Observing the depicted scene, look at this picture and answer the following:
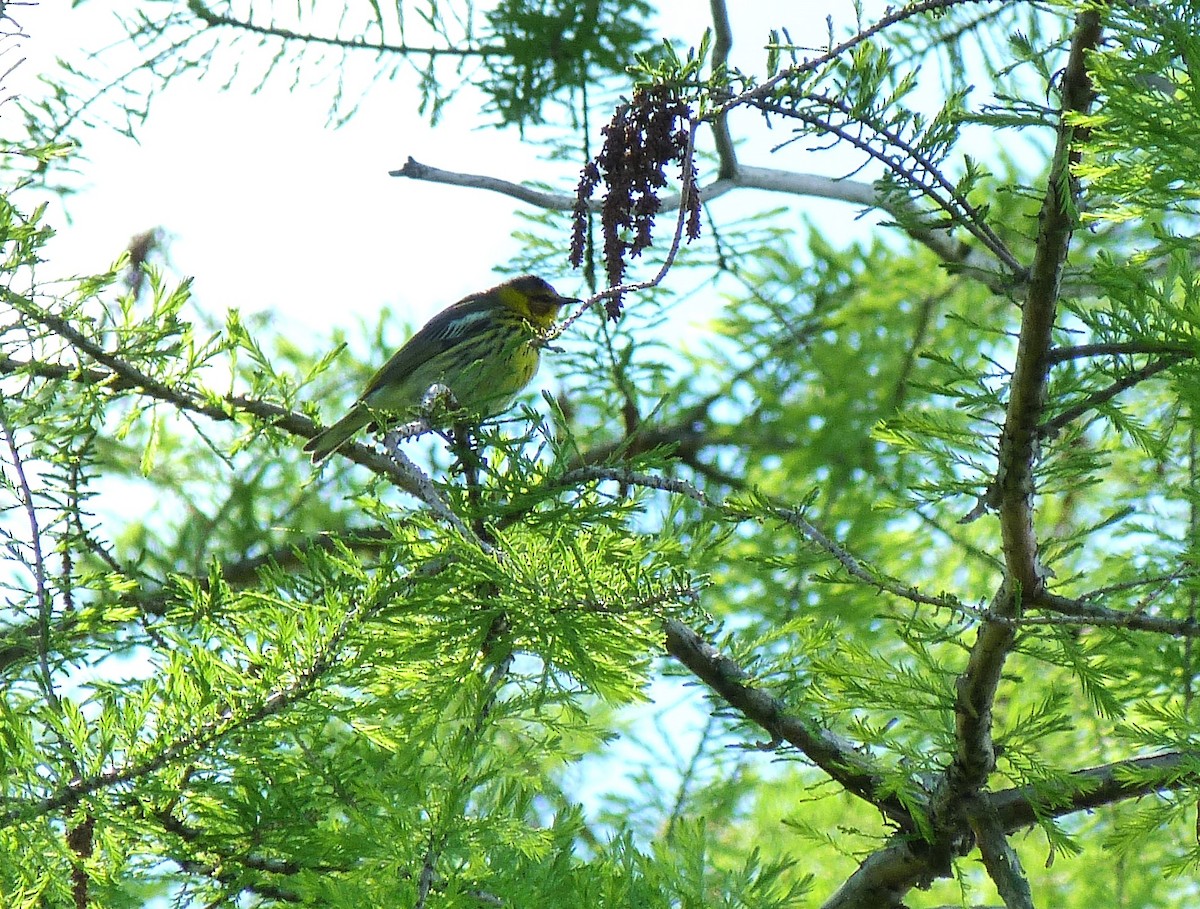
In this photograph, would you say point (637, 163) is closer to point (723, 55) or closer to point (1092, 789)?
point (1092, 789)

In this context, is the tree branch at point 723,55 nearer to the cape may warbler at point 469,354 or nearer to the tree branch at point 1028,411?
the cape may warbler at point 469,354

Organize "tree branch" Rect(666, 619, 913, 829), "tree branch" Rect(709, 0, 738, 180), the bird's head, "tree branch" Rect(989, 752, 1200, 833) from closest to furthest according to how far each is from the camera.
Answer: "tree branch" Rect(989, 752, 1200, 833) < "tree branch" Rect(666, 619, 913, 829) < "tree branch" Rect(709, 0, 738, 180) < the bird's head

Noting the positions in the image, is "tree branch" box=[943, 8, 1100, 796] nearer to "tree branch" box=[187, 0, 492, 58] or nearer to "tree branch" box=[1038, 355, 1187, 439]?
"tree branch" box=[1038, 355, 1187, 439]

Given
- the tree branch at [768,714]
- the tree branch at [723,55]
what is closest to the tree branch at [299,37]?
the tree branch at [723,55]

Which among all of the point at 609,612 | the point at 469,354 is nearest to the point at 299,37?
the point at 469,354

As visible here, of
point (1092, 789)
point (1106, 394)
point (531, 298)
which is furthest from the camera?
point (531, 298)

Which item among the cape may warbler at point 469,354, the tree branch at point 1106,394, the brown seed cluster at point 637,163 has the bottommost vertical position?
the tree branch at point 1106,394

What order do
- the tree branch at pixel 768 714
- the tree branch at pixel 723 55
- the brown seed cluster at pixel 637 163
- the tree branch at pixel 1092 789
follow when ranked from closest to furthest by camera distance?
1. the brown seed cluster at pixel 637 163
2. the tree branch at pixel 1092 789
3. the tree branch at pixel 768 714
4. the tree branch at pixel 723 55

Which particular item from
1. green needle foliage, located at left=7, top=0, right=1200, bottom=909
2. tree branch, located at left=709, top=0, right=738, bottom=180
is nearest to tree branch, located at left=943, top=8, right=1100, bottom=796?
green needle foliage, located at left=7, top=0, right=1200, bottom=909

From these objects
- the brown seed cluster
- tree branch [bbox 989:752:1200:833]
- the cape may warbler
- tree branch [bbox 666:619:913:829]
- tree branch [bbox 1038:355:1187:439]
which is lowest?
tree branch [bbox 989:752:1200:833]

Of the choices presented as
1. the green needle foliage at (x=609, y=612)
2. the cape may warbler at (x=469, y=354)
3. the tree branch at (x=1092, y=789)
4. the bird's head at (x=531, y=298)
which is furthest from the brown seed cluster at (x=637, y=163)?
the bird's head at (x=531, y=298)

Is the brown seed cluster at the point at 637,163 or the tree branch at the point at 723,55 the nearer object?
the brown seed cluster at the point at 637,163

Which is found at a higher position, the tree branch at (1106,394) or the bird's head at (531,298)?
the bird's head at (531,298)

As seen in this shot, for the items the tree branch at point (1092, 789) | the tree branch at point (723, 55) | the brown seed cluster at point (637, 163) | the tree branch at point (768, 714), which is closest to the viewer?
the brown seed cluster at point (637, 163)
